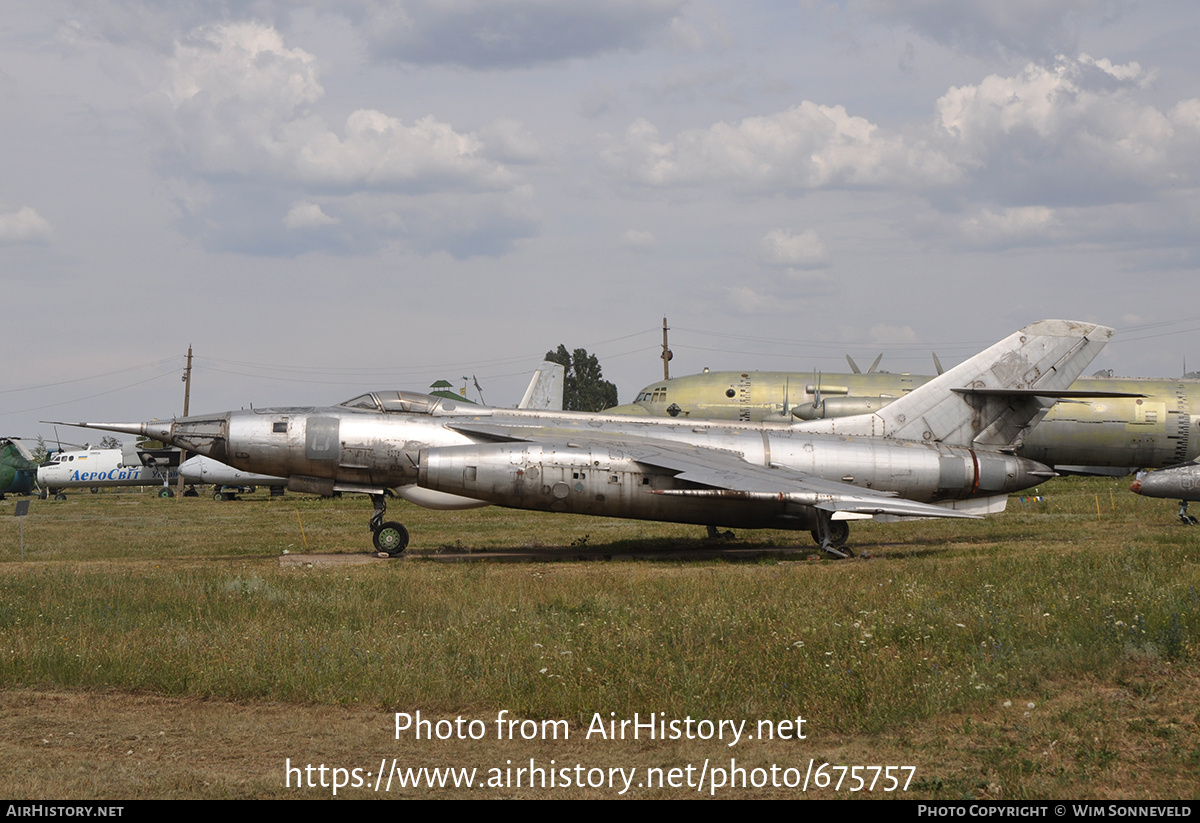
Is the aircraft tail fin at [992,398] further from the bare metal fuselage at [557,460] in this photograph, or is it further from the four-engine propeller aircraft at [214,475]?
the four-engine propeller aircraft at [214,475]

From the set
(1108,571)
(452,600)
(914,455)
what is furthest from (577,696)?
(914,455)

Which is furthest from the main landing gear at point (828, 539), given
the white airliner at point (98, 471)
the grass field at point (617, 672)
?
the white airliner at point (98, 471)

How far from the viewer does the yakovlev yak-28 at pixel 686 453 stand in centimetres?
Answer: 1962

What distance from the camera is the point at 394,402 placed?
70.8 ft

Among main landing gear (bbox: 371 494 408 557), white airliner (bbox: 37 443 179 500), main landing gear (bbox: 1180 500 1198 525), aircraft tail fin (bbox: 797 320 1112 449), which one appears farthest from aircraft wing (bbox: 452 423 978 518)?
white airliner (bbox: 37 443 179 500)

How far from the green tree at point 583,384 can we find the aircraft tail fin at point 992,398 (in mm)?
97295

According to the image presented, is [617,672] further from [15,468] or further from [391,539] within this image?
[15,468]

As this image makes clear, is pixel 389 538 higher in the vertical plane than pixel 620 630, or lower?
higher

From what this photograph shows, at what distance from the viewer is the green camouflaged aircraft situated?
37156 mm

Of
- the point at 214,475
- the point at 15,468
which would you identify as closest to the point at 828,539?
the point at 214,475

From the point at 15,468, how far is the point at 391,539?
52691 millimetres

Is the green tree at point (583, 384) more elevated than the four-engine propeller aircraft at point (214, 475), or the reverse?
the green tree at point (583, 384)

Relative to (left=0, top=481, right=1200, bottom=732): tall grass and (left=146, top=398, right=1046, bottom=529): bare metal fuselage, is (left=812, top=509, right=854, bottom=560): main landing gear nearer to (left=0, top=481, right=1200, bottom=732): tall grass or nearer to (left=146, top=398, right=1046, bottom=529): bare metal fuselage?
(left=146, top=398, right=1046, bottom=529): bare metal fuselage

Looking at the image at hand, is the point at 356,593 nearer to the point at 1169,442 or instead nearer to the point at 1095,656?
the point at 1095,656
